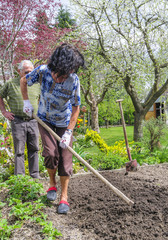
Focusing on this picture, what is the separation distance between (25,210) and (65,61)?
1.51 metres

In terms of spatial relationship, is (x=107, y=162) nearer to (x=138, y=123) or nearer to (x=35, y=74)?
(x=35, y=74)

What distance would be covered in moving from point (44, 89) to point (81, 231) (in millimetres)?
1516

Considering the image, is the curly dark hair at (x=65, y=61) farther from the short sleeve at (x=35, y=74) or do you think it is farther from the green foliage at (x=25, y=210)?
the green foliage at (x=25, y=210)

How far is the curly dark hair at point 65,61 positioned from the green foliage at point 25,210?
1390 millimetres

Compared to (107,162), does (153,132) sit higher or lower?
higher

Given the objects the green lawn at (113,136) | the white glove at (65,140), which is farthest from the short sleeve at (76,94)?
the green lawn at (113,136)

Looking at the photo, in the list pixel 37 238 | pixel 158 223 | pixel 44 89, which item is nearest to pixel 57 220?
pixel 37 238

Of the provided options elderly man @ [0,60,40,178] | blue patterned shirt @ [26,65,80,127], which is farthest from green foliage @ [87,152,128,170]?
blue patterned shirt @ [26,65,80,127]

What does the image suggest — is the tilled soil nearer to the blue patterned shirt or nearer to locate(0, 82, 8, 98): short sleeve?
the blue patterned shirt

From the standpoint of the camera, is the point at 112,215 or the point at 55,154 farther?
the point at 55,154

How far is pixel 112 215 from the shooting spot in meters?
2.43

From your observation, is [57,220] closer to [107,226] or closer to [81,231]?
[81,231]

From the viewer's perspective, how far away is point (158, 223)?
2266 mm

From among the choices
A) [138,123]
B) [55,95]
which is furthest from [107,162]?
[138,123]
